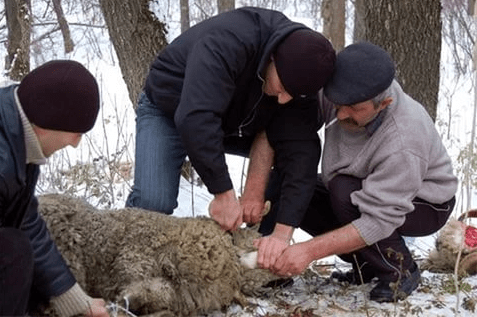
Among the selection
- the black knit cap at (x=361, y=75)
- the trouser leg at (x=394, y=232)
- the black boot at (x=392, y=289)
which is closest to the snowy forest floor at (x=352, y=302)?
the black boot at (x=392, y=289)

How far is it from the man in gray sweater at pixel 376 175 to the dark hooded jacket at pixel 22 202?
1.01 m

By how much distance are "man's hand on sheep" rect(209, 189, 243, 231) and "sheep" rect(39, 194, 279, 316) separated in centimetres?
4

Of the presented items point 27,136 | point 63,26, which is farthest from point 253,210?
point 63,26

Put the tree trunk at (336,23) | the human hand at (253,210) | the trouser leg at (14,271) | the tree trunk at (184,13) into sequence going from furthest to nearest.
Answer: the tree trunk at (184,13)
the tree trunk at (336,23)
the human hand at (253,210)
the trouser leg at (14,271)

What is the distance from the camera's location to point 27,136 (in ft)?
7.93

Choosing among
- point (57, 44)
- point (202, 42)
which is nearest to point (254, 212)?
point (202, 42)

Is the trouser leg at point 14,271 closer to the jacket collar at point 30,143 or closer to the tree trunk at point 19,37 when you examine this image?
the jacket collar at point 30,143

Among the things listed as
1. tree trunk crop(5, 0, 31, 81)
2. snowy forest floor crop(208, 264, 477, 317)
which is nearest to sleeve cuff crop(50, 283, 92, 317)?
snowy forest floor crop(208, 264, 477, 317)

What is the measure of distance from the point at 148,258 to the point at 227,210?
0.46m

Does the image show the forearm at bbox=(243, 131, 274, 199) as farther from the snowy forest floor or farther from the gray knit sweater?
the snowy forest floor

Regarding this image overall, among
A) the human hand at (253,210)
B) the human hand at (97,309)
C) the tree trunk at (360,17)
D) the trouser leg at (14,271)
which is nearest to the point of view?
the trouser leg at (14,271)

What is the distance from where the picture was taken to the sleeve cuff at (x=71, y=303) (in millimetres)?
2734

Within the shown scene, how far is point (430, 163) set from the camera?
3.40m

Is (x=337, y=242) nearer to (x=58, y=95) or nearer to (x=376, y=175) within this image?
(x=376, y=175)
